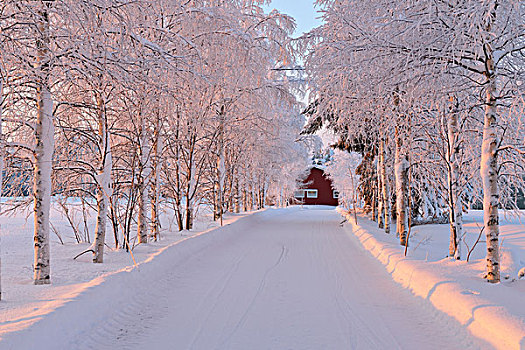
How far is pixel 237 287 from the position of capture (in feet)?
22.8

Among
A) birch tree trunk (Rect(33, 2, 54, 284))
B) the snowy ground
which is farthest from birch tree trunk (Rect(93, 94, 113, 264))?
birch tree trunk (Rect(33, 2, 54, 284))

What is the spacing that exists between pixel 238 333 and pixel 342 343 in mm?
1209

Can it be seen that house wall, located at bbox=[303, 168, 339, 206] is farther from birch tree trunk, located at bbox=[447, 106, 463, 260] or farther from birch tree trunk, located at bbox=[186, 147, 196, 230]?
birch tree trunk, located at bbox=[447, 106, 463, 260]

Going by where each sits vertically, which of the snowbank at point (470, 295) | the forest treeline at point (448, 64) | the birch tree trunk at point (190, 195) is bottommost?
the snowbank at point (470, 295)

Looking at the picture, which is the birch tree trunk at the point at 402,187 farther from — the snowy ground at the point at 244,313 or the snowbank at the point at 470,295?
the snowy ground at the point at 244,313

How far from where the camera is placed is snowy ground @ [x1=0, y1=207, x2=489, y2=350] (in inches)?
173

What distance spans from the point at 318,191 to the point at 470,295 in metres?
65.1

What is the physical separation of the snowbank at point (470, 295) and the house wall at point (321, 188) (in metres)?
61.1

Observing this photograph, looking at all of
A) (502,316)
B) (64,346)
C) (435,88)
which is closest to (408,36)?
(435,88)

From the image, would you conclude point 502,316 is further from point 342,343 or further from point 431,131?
point 431,131

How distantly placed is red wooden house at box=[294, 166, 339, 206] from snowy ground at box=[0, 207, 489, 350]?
61.1 m

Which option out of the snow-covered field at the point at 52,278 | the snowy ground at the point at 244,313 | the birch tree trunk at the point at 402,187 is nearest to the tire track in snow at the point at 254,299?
the snowy ground at the point at 244,313

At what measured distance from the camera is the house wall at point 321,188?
228ft

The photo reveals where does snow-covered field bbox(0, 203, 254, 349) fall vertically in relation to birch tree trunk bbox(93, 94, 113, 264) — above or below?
below
